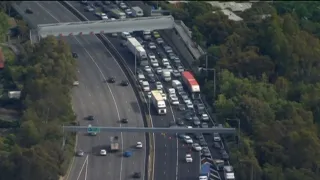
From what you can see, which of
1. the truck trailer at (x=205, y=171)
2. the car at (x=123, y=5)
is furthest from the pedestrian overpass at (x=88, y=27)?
the truck trailer at (x=205, y=171)

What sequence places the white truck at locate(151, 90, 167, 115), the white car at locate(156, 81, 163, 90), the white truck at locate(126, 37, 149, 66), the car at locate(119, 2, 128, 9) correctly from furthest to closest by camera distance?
1. the car at locate(119, 2, 128, 9)
2. the white truck at locate(126, 37, 149, 66)
3. the white car at locate(156, 81, 163, 90)
4. the white truck at locate(151, 90, 167, 115)

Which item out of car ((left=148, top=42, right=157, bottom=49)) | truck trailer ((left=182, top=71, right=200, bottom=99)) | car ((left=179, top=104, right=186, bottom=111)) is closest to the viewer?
car ((left=179, top=104, right=186, bottom=111))

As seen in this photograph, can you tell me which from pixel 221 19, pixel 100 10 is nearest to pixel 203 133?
pixel 221 19

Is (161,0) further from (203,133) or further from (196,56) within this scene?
(203,133)

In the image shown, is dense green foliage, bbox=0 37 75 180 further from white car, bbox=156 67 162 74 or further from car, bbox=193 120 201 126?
car, bbox=193 120 201 126

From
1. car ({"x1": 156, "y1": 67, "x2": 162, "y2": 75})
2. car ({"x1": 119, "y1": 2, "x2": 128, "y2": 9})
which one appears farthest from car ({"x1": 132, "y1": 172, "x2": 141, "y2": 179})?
car ({"x1": 119, "y1": 2, "x2": 128, "y2": 9})

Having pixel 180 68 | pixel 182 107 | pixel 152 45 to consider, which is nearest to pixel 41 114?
pixel 182 107

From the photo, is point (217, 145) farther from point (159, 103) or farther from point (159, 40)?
point (159, 40)
